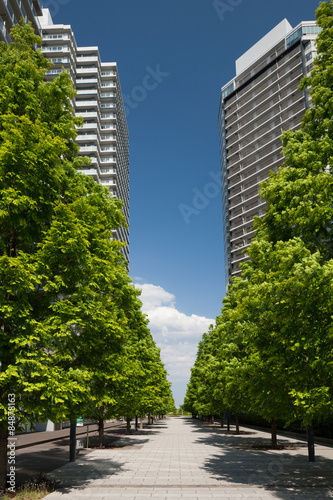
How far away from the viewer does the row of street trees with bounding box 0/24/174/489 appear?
10445 mm

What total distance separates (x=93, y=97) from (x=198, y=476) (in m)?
90.9

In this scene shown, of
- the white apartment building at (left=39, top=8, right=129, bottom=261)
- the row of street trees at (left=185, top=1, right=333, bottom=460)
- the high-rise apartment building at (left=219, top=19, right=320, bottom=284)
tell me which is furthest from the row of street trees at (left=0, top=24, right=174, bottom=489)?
the high-rise apartment building at (left=219, top=19, right=320, bottom=284)

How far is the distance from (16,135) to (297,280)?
27.5ft

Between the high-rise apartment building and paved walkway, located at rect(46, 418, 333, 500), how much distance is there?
72383 mm

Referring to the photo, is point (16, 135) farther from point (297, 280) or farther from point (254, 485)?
point (254, 485)

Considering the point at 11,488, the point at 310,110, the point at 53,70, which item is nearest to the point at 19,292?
the point at 11,488

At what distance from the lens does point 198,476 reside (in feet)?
47.6

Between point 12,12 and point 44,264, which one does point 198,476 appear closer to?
point 44,264

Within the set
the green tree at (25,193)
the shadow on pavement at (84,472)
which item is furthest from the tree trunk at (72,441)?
the green tree at (25,193)

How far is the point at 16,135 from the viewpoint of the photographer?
11.1 m

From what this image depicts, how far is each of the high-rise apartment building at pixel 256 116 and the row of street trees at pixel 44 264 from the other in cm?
7909

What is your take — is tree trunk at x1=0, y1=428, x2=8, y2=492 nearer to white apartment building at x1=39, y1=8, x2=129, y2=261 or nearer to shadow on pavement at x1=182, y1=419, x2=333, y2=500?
shadow on pavement at x1=182, y1=419, x2=333, y2=500

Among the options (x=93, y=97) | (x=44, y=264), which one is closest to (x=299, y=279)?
(x=44, y=264)

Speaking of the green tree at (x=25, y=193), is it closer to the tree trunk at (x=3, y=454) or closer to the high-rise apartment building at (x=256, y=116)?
the tree trunk at (x=3, y=454)
